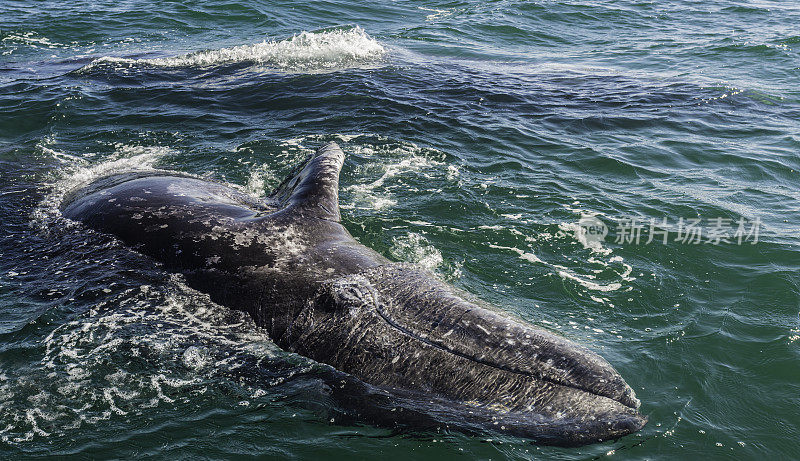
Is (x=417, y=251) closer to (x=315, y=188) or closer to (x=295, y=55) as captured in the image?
(x=315, y=188)

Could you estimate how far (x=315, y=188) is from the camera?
7.55m

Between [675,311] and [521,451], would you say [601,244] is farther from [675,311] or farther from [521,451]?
[521,451]

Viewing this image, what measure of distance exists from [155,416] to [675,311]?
17.6 feet

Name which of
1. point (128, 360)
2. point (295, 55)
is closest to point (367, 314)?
point (128, 360)

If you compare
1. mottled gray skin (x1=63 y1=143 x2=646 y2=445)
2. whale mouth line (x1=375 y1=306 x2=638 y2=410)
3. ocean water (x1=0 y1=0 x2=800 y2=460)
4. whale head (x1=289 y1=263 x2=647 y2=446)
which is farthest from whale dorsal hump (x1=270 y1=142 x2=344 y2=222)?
whale mouth line (x1=375 y1=306 x2=638 y2=410)

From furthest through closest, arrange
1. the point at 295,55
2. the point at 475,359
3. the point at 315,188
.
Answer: the point at 295,55
the point at 315,188
the point at 475,359

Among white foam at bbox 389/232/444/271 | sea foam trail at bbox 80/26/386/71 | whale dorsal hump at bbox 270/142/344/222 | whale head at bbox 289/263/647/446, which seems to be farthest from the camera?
sea foam trail at bbox 80/26/386/71

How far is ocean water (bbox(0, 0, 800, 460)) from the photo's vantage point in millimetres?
5500

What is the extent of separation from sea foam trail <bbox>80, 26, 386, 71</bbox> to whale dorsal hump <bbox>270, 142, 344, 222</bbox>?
30.0 feet

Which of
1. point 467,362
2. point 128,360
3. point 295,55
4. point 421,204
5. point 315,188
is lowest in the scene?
point 128,360

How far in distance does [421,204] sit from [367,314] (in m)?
4.50

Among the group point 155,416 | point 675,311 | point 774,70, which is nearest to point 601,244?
point 675,311

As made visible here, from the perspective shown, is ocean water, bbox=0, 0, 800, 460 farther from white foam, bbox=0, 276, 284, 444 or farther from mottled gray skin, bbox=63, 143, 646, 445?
A: mottled gray skin, bbox=63, 143, 646, 445

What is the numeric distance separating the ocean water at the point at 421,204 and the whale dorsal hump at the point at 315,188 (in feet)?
3.51
